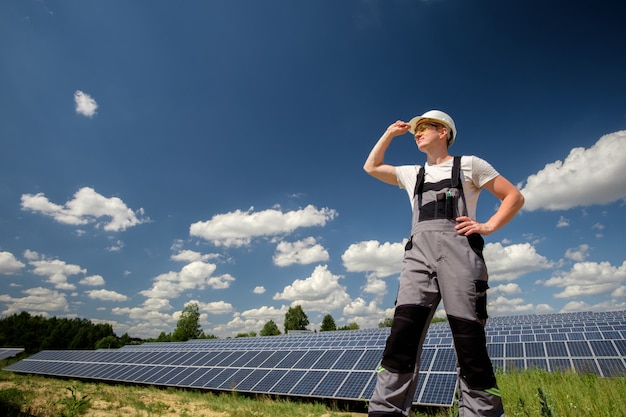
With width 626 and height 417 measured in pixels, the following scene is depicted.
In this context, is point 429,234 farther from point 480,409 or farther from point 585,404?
point 585,404

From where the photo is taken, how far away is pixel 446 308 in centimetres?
227

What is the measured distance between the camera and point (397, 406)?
2.12 metres

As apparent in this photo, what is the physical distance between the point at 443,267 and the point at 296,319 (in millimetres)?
Result: 66780

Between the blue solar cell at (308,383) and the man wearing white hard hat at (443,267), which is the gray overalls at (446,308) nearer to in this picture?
the man wearing white hard hat at (443,267)

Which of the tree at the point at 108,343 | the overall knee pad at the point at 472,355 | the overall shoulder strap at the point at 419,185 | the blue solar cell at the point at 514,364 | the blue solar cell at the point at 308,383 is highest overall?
the overall shoulder strap at the point at 419,185

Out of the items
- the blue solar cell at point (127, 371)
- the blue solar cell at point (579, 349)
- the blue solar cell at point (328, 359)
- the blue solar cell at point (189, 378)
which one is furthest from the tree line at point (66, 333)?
the blue solar cell at point (579, 349)

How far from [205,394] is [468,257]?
34.9 ft

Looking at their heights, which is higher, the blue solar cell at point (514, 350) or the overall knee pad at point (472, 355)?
the overall knee pad at point (472, 355)

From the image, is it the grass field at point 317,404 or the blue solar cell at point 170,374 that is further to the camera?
the blue solar cell at point 170,374

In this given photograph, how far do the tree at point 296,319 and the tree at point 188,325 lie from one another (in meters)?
16.2

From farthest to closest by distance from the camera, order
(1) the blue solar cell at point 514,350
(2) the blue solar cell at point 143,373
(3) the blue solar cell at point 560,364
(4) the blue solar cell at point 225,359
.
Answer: (2) the blue solar cell at point 143,373, (4) the blue solar cell at point 225,359, (1) the blue solar cell at point 514,350, (3) the blue solar cell at point 560,364

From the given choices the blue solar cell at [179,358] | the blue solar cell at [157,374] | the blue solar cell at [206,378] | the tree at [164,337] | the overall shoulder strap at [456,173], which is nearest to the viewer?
the overall shoulder strap at [456,173]

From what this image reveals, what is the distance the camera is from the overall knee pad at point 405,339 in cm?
218

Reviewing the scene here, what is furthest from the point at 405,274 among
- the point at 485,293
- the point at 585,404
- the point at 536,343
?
the point at 536,343
